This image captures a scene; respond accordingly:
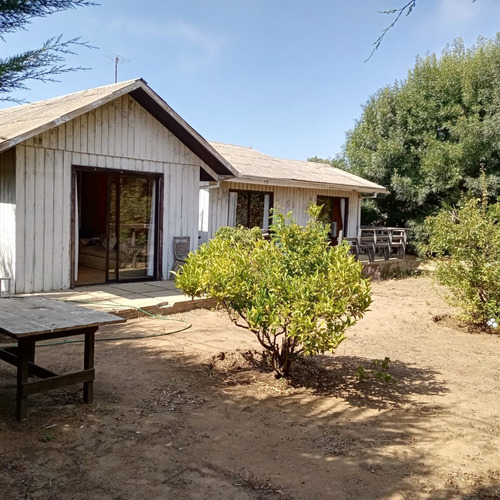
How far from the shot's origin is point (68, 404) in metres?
4.55

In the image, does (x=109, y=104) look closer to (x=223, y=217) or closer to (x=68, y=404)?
(x=223, y=217)

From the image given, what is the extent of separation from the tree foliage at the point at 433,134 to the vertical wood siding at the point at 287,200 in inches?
145

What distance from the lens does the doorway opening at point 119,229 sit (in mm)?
10367

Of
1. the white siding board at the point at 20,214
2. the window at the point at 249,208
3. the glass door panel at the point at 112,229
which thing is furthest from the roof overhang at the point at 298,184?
the white siding board at the point at 20,214

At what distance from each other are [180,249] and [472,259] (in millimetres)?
6180

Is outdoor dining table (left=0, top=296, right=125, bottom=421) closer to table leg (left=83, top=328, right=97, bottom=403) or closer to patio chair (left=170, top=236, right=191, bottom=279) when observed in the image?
table leg (left=83, top=328, right=97, bottom=403)

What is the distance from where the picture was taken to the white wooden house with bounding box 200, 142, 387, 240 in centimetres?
1419

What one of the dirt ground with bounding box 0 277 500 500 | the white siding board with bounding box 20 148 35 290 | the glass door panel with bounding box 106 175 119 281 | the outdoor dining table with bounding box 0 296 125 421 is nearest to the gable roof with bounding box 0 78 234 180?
the white siding board with bounding box 20 148 35 290

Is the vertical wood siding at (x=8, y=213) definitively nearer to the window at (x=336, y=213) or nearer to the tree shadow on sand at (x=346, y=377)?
the tree shadow on sand at (x=346, y=377)

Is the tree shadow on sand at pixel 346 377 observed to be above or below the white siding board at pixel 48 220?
below

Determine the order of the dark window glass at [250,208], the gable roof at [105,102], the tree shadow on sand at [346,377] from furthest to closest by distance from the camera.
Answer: the dark window glass at [250,208] < the gable roof at [105,102] < the tree shadow on sand at [346,377]

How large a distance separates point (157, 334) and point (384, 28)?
567 cm

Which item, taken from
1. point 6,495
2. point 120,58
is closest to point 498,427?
point 6,495

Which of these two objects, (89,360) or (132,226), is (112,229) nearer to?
(132,226)
